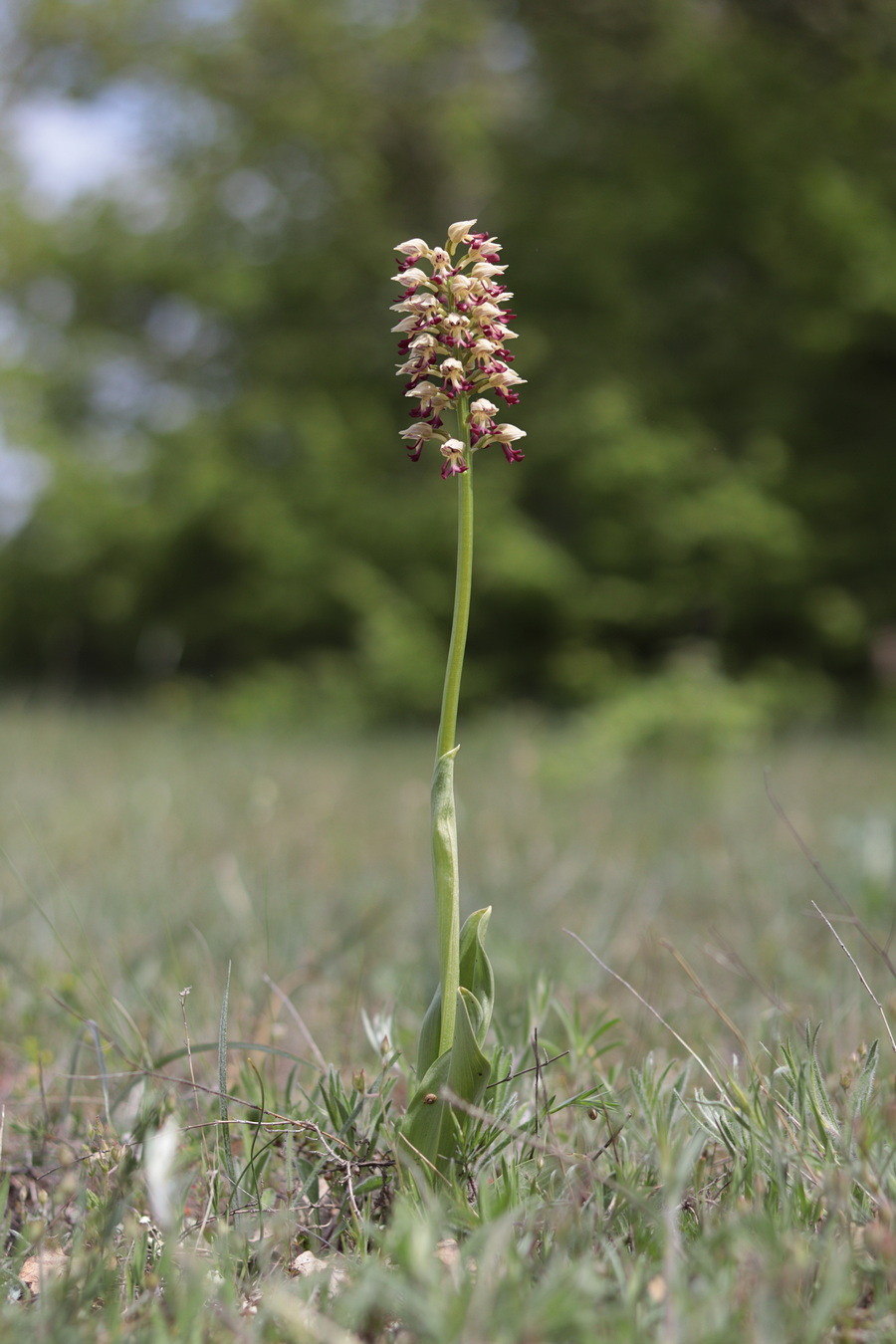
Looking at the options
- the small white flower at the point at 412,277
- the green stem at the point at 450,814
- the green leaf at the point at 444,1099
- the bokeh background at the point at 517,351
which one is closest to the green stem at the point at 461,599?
the green stem at the point at 450,814

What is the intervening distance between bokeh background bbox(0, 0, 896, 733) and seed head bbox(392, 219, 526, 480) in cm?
463

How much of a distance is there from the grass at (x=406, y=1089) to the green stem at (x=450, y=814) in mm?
151

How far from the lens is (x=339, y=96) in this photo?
8.98 meters

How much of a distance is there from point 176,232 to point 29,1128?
9321 millimetres

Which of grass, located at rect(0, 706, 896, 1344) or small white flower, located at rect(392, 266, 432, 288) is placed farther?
small white flower, located at rect(392, 266, 432, 288)

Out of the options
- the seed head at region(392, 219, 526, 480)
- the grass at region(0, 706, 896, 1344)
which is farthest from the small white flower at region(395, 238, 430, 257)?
the grass at region(0, 706, 896, 1344)

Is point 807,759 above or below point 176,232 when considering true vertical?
below

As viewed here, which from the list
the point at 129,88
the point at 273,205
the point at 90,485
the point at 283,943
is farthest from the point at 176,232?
the point at 283,943

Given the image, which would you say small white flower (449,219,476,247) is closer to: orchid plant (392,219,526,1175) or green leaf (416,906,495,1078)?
orchid plant (392,219,526,1175)

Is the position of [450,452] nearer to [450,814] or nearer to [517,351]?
[450,814]

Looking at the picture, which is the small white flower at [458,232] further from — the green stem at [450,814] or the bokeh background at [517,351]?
the bokeh background at [517,351]

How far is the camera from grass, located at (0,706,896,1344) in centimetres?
110

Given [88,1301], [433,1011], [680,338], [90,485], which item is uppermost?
[680,338]

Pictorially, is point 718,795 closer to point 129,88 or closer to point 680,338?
point 680,338
